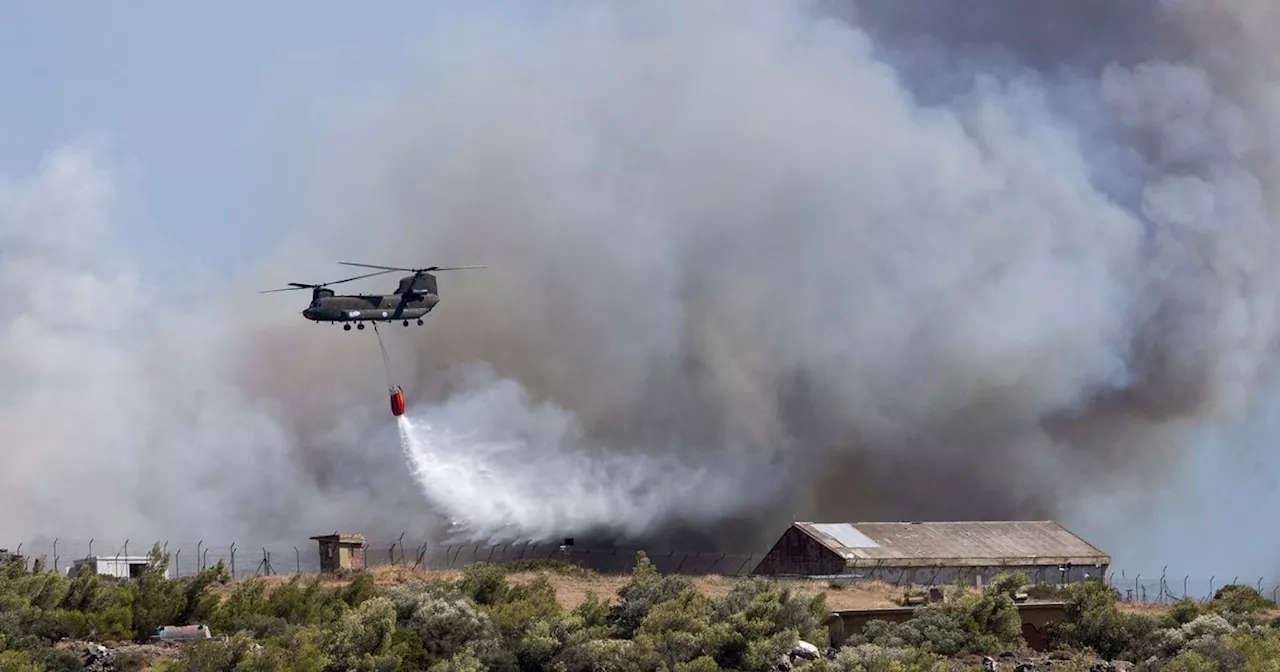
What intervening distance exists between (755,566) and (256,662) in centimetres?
6052

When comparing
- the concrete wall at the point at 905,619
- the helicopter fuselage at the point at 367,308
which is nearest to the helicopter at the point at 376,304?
the helicopter fuselage at the point at 367,308

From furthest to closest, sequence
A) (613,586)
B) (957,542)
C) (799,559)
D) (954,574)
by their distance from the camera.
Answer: (957,542), (954,574), (799,559), (613,586)

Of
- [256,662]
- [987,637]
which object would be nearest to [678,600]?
[987,637]

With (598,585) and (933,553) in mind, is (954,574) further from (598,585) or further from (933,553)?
(598,585)

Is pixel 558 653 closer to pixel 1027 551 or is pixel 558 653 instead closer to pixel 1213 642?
pixel 1213 642

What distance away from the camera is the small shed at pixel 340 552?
89.9m

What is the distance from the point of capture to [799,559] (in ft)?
348

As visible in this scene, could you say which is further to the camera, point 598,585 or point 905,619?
point 598,585

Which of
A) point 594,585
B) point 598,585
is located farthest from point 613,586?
point 594,585

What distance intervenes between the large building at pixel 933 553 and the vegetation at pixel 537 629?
Answer: 1036 inches

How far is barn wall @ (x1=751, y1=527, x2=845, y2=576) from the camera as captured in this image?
10356 centimetres

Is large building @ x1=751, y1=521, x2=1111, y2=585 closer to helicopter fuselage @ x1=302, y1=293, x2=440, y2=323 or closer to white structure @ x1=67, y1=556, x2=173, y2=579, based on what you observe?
helicopter fuselage @ x1=302, y1=293, x2=440, y2=323

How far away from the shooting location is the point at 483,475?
112 meters

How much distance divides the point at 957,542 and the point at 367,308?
38.7 meters
